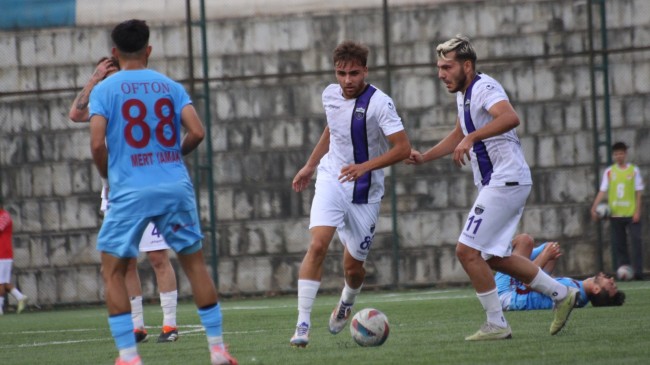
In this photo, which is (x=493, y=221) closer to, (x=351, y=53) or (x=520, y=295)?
(x=351, y=53)

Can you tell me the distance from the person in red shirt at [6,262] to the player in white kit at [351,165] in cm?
922

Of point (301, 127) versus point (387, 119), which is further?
point (301, 127)

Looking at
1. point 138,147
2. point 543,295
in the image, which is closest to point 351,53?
point 138,147

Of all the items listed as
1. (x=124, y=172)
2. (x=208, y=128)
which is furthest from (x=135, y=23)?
(x=208, y=128)

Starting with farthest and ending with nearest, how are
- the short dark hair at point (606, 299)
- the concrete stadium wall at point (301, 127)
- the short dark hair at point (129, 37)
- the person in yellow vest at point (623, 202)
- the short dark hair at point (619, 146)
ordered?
the concrete stadium wall at point (301, 127) < the person in yellow vest at point (623, 202) < the short dark hair at point (619, 146) < the short dark hair at point (606, 299) < the short dark hair at point (129, 37)

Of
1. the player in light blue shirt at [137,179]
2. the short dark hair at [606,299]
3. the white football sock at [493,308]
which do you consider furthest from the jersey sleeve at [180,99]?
the short dark hair at [606,299]

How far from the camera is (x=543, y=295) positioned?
11086mm

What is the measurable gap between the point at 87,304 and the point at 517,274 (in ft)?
34.8

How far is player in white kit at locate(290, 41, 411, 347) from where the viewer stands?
28.3ft

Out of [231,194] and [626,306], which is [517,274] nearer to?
[626,306]

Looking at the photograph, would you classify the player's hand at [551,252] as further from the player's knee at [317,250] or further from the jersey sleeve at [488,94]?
the player's knee at [317,250]

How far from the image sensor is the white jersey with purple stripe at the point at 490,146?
8438 mm

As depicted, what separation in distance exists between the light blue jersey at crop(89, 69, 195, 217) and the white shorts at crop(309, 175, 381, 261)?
2197 mm

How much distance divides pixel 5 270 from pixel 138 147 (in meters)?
11.4
